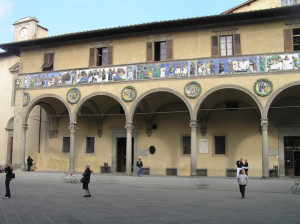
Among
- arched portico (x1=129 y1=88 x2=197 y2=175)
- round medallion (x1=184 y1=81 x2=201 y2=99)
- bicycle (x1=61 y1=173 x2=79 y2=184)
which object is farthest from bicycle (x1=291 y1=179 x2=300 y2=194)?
bicycle (x1=61 y1=173 x2=79 y2=184)

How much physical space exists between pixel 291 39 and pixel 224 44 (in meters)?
3.22

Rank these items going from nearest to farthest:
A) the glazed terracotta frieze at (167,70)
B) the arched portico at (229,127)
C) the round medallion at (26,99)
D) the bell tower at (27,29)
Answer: the glazed terracotta frieze at (167,70) < the arched portico at (229,127) < the round medallion at (26,99) < the bell tower at (27,29)

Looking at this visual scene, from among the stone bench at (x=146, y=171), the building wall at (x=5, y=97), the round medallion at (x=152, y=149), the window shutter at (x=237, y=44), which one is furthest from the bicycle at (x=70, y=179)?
the building wall at (x=5, y=97)

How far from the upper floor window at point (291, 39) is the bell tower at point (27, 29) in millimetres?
19100

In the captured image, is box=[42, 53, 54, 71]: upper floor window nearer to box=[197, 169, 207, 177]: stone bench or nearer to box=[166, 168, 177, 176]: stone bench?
A: box=[166, 168, 177, 176]: stone bench

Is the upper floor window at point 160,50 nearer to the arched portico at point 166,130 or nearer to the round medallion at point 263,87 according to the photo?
the arched portico at point 166,130

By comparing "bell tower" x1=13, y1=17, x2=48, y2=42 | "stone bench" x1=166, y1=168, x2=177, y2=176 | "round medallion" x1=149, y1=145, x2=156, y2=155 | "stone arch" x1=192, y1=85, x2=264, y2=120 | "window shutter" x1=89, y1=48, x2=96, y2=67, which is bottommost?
"stone bench" x1=166, y1=168, x2=177, y2=176

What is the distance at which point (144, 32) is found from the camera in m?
19.4

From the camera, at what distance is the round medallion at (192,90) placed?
57.9ft

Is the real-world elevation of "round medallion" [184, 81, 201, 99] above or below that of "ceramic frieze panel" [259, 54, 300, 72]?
below

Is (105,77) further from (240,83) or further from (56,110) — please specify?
(240,83)

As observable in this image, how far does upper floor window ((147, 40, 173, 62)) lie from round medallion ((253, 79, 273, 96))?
4766 mm

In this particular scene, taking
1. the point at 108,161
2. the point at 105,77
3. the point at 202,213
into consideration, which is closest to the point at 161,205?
the point at 202,213

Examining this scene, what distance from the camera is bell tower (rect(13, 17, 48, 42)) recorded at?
1091 inches
